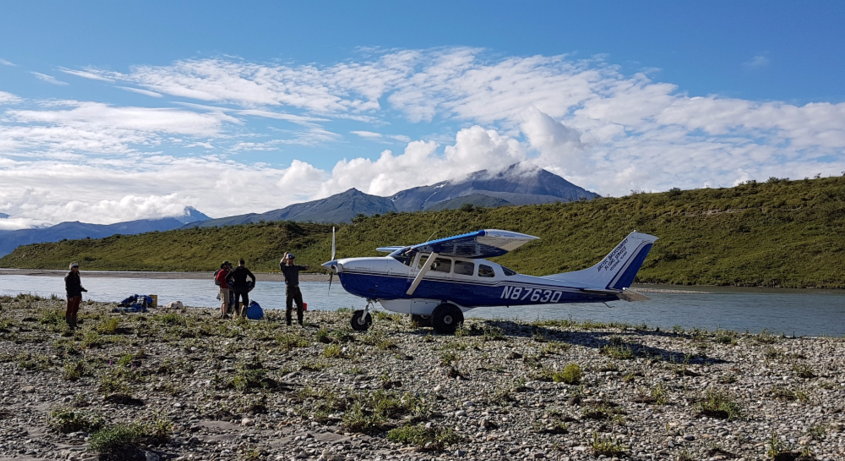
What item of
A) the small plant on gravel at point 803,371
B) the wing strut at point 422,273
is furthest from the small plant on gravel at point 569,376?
the wing strut at point 422,273

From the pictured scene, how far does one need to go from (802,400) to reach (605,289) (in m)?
8.92

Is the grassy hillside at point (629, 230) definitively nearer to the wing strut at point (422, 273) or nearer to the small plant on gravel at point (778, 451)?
the wing strut at point (422, 273)

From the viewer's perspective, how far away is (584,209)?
5709 cm

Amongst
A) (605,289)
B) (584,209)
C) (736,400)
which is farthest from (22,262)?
(736,400)

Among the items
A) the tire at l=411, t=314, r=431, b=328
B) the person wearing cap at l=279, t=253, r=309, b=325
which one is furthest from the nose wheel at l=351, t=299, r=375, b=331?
the person wearing cap at l=279, t=253, r=309, b=325

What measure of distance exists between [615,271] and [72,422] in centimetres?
1428

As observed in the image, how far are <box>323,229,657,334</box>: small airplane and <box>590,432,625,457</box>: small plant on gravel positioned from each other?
880cm

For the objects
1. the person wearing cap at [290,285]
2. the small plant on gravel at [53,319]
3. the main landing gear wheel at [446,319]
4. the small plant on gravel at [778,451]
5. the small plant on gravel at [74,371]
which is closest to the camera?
the small plant on gravel at [778,451]

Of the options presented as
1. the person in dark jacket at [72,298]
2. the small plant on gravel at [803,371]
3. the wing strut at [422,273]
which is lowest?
the small plant on gravel at [803,371]

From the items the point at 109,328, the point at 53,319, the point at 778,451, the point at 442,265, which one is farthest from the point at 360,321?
the point at 778,451

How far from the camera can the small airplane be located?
A: 1585cm

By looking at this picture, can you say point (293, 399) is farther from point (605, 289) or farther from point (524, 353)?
point (605, 289)

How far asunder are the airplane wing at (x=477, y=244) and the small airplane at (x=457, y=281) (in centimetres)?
3

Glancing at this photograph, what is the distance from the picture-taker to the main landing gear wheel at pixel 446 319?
15812mm
